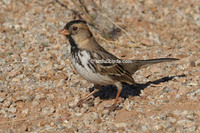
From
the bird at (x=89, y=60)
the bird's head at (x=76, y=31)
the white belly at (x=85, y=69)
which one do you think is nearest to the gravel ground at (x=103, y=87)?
the bird at (x=89, y=60)

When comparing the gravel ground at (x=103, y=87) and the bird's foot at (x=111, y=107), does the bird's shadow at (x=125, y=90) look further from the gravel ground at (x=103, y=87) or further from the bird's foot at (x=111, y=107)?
the bird's foot at (x=111, y=107)

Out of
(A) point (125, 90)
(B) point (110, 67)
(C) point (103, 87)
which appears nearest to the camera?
(B) point (110, 67)

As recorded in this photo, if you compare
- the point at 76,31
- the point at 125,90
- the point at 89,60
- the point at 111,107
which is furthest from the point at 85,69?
the point at 125,90

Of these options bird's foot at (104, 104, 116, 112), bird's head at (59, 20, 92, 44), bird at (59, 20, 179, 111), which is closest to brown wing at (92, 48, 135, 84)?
bird at (59, 20, 179, 111)

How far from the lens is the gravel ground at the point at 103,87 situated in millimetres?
6188

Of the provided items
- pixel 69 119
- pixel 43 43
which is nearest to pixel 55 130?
pixel 69 119

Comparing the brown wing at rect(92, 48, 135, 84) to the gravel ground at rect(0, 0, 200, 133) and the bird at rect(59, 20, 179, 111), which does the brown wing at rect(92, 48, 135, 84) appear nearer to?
the bird at rect(59, 20, 179, 111)

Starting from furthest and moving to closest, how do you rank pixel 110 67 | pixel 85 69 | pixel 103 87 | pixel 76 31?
pixel 103 87 < pixel 110 67 < pixel 76 31 < pixel 85 69

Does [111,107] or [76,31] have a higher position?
[76,31]

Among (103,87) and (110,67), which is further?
(103,87)

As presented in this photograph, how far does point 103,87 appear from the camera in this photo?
775cm

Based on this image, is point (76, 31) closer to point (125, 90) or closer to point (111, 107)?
point (111, 107)

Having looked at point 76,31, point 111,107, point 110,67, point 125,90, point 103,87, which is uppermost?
point 76,31

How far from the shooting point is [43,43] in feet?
29.3
